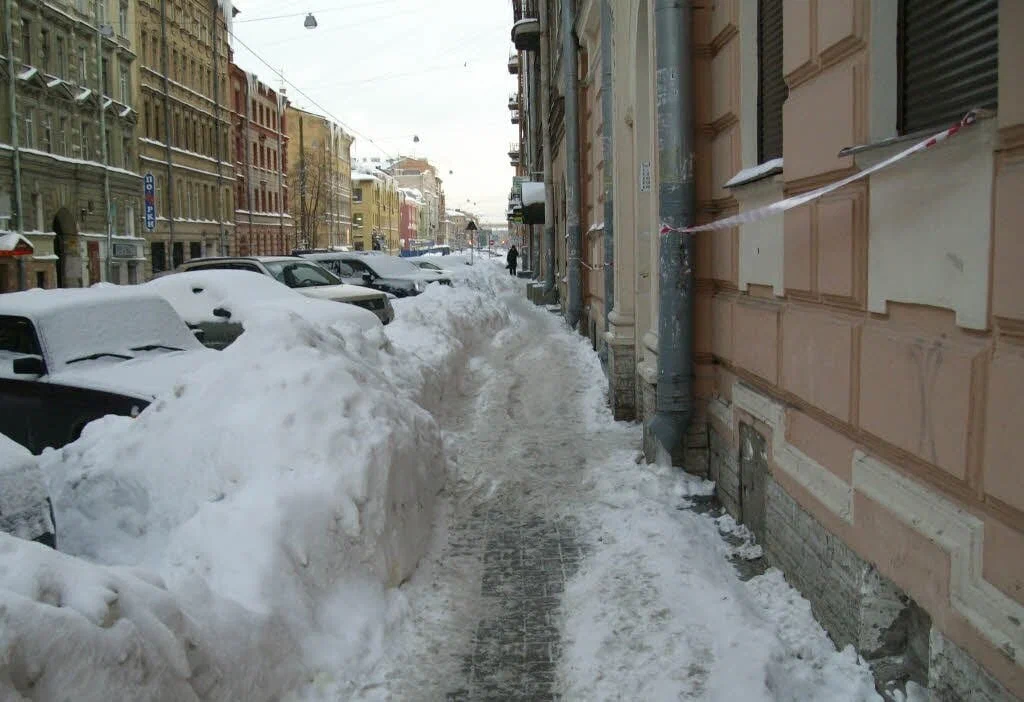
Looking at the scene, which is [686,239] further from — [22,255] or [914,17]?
[22,255]

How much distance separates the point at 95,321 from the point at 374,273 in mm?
15922

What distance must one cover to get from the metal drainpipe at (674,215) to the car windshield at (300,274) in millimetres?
9601

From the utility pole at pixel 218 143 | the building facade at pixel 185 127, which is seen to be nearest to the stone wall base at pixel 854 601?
the building facade at pixel 185 127

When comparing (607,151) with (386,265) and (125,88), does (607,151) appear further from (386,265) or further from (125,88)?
(125,88)

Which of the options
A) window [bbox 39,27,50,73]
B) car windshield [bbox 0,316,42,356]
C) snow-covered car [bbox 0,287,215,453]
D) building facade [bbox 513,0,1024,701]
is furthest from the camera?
window [bbox 39,27,50,73]

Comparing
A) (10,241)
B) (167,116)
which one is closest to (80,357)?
(10,241)

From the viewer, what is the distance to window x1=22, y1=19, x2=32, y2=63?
33.2 meters

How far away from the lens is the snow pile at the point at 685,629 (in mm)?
3633

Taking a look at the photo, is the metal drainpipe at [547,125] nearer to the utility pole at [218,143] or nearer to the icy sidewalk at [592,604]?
the icy sidewalk at [592,604]

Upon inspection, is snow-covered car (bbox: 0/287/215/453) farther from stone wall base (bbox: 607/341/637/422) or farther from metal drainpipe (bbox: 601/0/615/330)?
metal drainpipe (bbox: 601/0/615/330)

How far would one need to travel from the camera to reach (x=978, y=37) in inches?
114

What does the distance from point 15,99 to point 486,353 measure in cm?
2528

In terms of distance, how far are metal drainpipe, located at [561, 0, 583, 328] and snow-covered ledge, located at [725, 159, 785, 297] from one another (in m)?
9.44

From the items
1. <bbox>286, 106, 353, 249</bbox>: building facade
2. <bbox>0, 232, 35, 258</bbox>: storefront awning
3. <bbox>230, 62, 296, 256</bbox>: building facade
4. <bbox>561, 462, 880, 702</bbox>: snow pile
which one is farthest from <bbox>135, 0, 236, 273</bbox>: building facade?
<bbox>561, 462, 880, 702</bbox>: snow pile
